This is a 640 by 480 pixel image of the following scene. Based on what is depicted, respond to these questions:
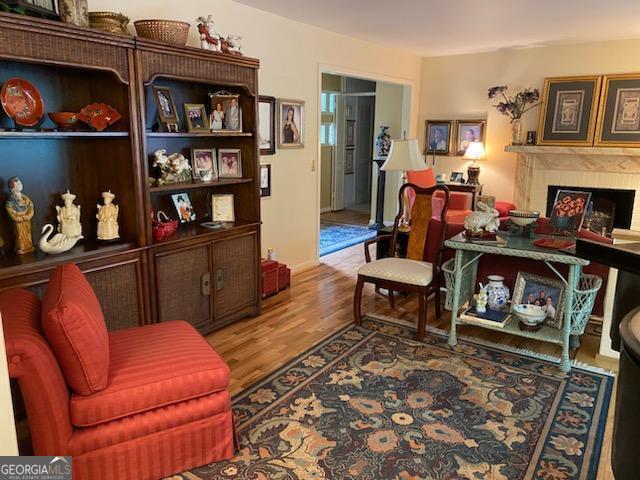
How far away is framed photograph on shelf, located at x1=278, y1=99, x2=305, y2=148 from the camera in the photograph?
4.61 metres

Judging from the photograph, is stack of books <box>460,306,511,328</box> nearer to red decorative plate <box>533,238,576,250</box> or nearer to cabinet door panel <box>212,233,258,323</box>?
red decorative plate <box>533,238,576,250</box>

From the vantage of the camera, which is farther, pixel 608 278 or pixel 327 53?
pixel 327 53

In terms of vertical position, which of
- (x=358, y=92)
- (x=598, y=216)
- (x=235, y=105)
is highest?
(x=358, y=92)

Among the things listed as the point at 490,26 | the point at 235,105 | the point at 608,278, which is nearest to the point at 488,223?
the point at 608,278

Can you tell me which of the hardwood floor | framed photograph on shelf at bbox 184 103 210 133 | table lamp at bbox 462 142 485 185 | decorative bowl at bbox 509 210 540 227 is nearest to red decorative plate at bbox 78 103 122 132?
framed photograph on shelf at bbox 184 103 210 133

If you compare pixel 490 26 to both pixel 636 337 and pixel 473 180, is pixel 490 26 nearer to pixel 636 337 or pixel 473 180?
pixel 473 180

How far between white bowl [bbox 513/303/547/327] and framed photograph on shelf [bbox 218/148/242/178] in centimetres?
Result: 222

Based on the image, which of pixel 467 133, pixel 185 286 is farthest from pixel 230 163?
pixel 467 133

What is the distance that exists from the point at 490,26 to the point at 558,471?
13.8 feet

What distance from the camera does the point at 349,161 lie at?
915 cm

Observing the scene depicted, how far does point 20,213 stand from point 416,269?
8.02ft

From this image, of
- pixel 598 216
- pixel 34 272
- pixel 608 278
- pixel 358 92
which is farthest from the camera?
pixel 358 92

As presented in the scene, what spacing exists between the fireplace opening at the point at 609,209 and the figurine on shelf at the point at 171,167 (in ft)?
14.8

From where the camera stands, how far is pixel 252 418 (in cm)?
247
